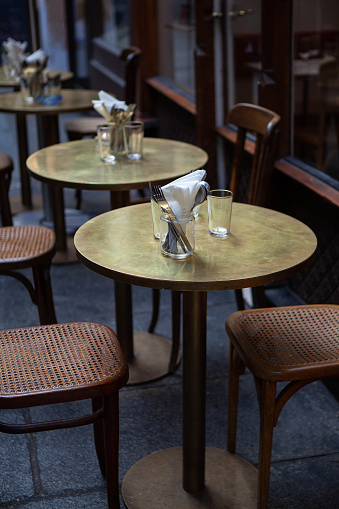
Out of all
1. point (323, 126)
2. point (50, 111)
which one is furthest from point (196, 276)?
point (323, 126)

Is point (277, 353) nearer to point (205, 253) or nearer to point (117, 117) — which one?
point (205, 253)

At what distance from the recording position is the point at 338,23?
15.4 feet

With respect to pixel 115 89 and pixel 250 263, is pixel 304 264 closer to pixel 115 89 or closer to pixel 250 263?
Result: pixel 250 263

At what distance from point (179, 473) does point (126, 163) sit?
1198 millimetres

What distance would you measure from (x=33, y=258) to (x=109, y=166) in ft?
1.53

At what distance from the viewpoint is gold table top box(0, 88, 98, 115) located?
377 centimetres

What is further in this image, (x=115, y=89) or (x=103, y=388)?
(x=115, y=89)

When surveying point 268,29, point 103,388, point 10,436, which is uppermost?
point 268,29

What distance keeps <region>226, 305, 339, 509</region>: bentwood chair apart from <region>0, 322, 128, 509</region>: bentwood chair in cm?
38

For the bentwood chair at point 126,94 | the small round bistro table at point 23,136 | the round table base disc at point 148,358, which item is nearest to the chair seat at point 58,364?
the round table base disc at point 148,358

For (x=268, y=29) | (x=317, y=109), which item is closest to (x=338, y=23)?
(x=317, y=109)

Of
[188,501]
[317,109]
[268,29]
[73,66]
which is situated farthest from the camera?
[73,66]

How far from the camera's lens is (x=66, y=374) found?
1803 millimetres

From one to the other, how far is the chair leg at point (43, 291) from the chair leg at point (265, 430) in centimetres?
117
